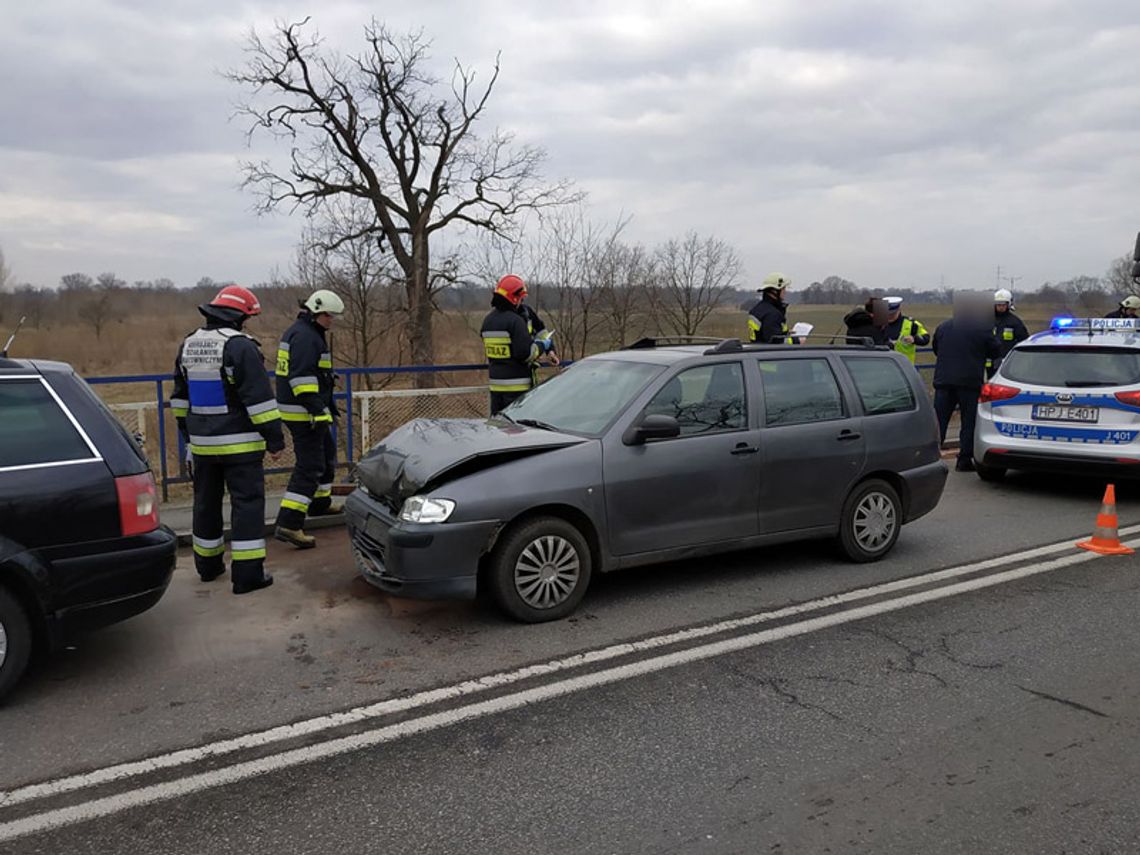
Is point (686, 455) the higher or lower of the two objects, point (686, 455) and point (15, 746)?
the higher

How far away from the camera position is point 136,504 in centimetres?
434

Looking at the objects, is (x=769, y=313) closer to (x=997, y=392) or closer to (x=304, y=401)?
(x=997, y=392)

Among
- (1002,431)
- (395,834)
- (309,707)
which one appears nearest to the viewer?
(395,834)

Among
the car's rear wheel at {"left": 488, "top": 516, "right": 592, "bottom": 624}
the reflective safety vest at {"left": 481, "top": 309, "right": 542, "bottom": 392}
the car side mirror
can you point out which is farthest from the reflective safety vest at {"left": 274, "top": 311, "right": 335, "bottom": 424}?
the car side mirror

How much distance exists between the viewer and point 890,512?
645 cm

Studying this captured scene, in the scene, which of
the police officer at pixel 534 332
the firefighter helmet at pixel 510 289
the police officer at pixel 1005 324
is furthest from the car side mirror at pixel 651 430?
the police officer at pixel 1005 324

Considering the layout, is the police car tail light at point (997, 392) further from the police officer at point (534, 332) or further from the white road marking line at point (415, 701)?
the police officer at point (534, 332)

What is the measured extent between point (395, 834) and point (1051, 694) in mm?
3112

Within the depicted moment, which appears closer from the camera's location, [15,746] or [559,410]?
[15,746]

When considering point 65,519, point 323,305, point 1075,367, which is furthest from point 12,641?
point 1075,367

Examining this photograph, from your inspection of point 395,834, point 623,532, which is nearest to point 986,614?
point 623,532

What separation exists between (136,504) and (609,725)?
2551 mm

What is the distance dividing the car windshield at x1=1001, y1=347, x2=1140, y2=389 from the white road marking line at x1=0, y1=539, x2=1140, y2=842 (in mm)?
3741

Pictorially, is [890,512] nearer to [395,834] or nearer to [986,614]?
[986,614]
